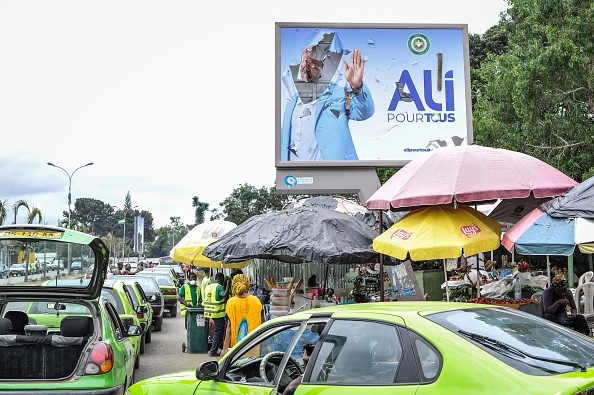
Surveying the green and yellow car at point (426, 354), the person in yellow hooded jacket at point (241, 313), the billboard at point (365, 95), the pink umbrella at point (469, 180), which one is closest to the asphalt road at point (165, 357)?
the person in yellow hooded jacket at point (241, 313)

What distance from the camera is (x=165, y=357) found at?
50.4ft

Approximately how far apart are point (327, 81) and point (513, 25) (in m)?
8.16

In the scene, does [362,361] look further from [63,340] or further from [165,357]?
[165,357]

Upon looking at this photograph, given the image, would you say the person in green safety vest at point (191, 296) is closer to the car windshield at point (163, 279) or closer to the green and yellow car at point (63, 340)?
the green and yellow car at point (63, 340)

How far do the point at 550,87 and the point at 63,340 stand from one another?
15.4m

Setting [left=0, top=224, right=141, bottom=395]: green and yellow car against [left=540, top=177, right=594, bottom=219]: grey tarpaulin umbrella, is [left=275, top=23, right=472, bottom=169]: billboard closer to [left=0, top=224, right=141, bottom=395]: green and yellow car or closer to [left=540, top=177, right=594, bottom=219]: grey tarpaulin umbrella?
[left=540, top=177, right=594, bottom=219]: grey tarpaulin umbrella

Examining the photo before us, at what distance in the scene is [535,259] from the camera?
29391mm

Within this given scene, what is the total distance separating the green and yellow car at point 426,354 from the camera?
4.20m

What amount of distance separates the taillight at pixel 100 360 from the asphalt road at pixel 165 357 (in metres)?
3.96

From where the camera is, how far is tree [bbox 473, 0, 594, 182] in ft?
61.7

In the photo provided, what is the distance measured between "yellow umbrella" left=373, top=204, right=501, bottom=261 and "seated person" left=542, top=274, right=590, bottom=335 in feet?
3.36

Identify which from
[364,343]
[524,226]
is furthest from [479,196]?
[364,343]

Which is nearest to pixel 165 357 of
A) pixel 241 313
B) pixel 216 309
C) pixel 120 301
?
pixel 216 309

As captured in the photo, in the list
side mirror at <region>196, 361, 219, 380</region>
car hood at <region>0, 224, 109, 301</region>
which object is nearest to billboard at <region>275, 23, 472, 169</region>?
car hood at <region>0, 224, 109, 301</region>
